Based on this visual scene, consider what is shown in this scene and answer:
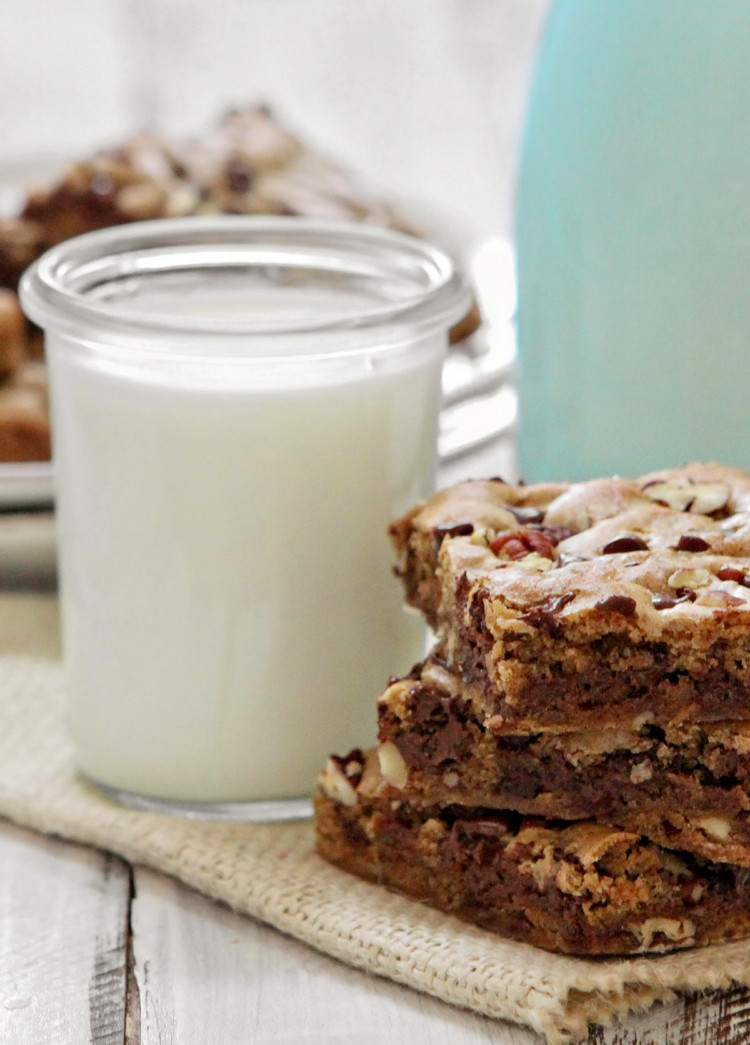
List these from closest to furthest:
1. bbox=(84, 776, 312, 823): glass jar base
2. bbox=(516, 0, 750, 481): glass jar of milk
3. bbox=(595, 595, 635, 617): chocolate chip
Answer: bbox=(595, 595, 635, 617): chocolate chip < bbox=(84, 776, 312, 823): glass jar base < bbox=(516, 0, 750, 481): glass jar of milk

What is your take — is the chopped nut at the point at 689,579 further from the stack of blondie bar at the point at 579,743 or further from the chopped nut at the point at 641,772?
the chopped nut at the point at 641,772

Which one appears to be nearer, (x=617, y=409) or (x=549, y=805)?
(x=549, y=805)

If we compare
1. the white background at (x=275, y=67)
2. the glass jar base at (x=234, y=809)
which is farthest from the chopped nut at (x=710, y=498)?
A: the white background at (x=275, y=67)

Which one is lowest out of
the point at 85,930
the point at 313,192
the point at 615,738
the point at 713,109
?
the point at 85,930

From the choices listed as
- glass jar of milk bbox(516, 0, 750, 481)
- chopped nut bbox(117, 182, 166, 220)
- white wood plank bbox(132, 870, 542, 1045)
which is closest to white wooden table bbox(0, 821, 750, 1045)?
white wood plank bbox(132, 870, 542, 1045)

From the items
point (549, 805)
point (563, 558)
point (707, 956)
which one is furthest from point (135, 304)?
point (707, 956)

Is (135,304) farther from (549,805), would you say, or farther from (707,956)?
(707,956)

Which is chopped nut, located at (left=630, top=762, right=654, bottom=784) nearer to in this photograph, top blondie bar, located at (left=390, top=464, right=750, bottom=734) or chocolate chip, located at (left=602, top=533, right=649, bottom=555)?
top blondie bar, located at (left=390, top=464, right=750, bottom=734)
